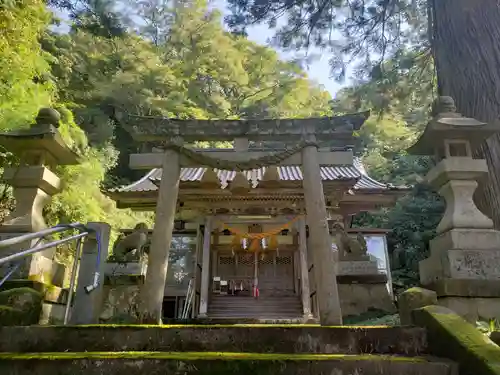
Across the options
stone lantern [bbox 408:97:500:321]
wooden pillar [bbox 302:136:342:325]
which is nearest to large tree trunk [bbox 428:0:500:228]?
stone lantern [bbox 408:97:500:321]

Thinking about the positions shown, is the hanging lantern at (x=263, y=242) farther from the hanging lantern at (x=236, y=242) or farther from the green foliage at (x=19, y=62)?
the green foliage at (x=19, y=62)

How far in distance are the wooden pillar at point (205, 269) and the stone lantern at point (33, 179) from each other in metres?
4.75

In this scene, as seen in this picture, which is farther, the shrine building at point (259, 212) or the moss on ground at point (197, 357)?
the shrine building at point (259, 212)

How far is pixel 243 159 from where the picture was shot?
5820 millimetres

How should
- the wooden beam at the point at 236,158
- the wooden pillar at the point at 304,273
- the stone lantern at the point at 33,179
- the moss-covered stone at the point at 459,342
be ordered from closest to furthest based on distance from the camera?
the moss-covered stone at the point at 459,342, the stone lantern at the point at 33,179, the wooden beam at the point at 236,158, the wooden pillar at the point at 304,273

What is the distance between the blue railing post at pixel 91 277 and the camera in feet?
14.2

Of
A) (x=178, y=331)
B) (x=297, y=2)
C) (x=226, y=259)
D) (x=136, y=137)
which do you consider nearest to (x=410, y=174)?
(x=226, y=259)

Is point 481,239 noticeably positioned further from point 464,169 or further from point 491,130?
point 491,130

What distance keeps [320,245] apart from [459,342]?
187cm

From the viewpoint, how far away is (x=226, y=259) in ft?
37.6

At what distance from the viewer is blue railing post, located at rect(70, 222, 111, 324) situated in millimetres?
4324

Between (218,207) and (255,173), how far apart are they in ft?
4.45

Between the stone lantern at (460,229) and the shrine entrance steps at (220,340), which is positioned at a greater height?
the stone lantern at (460,229)

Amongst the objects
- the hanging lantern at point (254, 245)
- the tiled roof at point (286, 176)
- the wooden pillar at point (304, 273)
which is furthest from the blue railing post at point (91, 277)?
the hanging lantern at point (254, 245)
